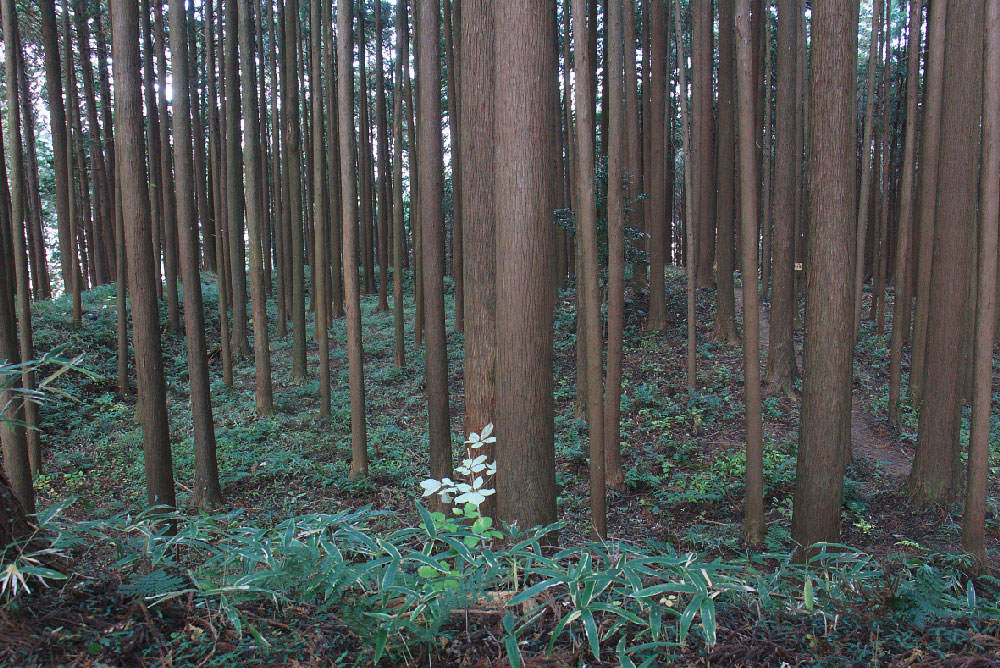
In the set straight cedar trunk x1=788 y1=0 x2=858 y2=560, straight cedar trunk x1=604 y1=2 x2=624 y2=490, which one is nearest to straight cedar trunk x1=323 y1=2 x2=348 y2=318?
straight cedar trunk x1=604 y1=2 x2=624 y2=490

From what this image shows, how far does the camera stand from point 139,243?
5.37m

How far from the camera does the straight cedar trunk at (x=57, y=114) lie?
28.2 ft

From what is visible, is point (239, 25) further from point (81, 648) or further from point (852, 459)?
point (852, 459)

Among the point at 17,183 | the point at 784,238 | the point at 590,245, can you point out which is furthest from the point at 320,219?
the point at 784,238

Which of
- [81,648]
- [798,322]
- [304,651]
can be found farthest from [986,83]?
[798,322]

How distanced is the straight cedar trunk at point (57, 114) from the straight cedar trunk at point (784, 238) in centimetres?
1083

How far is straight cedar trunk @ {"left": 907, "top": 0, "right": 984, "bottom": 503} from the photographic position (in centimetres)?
681

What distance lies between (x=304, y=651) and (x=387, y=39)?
22021 millimetres

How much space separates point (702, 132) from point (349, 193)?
8.30m

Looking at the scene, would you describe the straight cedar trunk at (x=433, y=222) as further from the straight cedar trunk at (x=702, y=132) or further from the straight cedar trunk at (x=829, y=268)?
the straight cedar trunk at (x=702, y=132)

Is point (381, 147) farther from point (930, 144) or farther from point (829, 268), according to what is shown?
point (829, 268)

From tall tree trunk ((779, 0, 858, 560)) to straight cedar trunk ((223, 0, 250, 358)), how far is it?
8658mm

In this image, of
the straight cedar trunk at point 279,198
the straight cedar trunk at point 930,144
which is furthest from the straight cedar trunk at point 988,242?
the straight cedar trunk at point 279,198

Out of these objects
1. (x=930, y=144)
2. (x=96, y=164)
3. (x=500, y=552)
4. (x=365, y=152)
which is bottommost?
(x=500, y=552)
